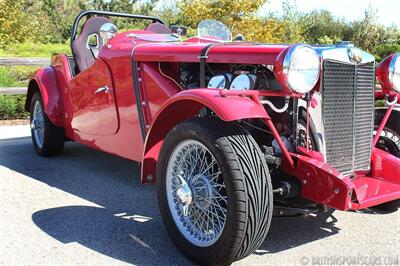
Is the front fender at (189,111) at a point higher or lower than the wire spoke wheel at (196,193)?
higher

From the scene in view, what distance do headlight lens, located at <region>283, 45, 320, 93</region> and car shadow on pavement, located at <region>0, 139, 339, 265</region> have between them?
1.12 metres

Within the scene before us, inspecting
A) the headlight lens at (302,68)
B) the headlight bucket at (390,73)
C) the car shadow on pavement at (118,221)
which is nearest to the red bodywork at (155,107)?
the headlight lens at (302,68)

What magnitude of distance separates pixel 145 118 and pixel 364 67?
1.79 m

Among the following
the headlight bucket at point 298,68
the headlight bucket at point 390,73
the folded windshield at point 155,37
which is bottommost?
the headlight bucket at point 390,73

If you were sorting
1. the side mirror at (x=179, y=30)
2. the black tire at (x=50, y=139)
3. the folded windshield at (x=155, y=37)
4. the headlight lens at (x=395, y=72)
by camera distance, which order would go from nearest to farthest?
the headlight lens at (x=395, y=72), the folded windshield at (x=155, y=37), the side mirror at (x=179, y=30), the black tire at (x=50, y=139)

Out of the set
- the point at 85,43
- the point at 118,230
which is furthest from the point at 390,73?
the point at 85,43

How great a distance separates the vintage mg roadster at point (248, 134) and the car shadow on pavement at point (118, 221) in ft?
0.85

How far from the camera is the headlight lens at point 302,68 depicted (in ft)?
9.34

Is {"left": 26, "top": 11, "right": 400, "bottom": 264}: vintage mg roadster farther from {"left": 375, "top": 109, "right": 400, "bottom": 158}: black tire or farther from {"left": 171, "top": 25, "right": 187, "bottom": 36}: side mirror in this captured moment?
{"left": 171, "top": 25, "right": 187, "bottom": 36}: side mirror

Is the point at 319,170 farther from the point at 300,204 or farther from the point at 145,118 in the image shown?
the point at 145,118

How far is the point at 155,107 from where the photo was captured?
398cm

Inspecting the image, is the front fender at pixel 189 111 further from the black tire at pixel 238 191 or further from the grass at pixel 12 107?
the grass at pixel 12 107

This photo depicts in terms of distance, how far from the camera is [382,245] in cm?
332

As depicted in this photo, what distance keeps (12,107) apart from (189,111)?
6.55 meters
